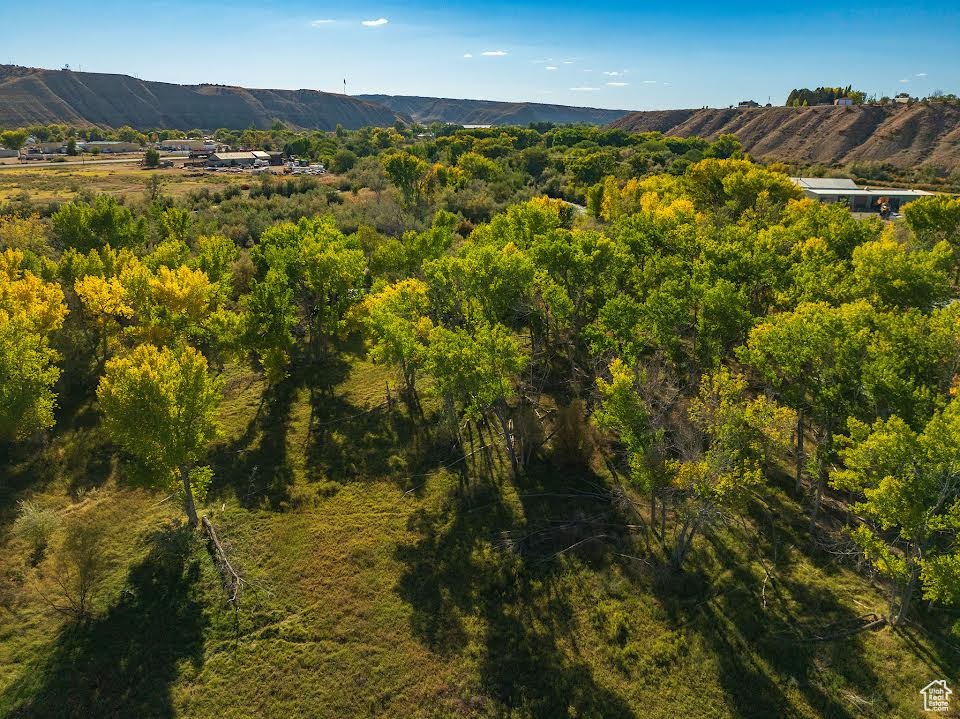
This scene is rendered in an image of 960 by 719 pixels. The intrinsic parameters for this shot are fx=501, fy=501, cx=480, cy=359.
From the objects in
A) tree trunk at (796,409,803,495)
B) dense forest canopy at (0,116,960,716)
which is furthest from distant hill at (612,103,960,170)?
tree trunk at (796,409,803,495)

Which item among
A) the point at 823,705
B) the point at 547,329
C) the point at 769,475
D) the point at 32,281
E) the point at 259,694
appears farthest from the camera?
the point at 547,329

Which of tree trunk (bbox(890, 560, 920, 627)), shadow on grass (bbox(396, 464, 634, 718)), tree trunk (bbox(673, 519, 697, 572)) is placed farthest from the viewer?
tree trunk (bbox(673, 519, 697, 572))

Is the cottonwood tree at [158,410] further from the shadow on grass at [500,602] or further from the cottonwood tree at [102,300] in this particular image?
the cottonwood tree at [102,300]

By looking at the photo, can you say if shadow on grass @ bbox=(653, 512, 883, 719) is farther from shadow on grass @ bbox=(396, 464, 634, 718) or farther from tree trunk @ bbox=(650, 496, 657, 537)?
shadow on grass @ bbox=(396, 464, 634, 718)

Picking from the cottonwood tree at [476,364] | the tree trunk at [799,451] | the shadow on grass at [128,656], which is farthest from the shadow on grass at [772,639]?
the shadow on grass at [128,656]

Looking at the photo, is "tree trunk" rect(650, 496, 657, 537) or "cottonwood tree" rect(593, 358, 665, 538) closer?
"cottonwood tree" rect(593, 358, 665, 538)

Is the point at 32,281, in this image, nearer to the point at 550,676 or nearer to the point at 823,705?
the point at 550,676

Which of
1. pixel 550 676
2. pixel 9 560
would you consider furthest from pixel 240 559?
pixel 550 676
